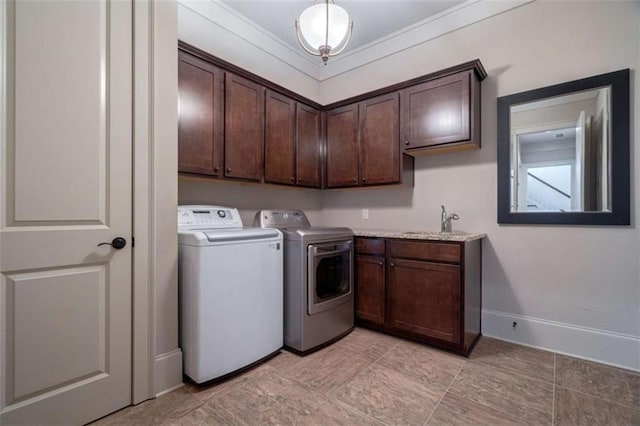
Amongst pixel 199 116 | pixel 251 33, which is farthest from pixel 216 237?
pixel 251 33

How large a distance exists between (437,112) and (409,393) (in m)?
2.16

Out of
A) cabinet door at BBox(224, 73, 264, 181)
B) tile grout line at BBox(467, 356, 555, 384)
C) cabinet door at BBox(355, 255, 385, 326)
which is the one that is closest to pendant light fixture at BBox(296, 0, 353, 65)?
cabinet door at BBox(224, 73, 264, 181)

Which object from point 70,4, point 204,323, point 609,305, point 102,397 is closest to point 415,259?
point 609,305

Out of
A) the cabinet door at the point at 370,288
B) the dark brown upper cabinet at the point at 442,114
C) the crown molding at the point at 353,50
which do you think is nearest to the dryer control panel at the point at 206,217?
the cabinet door at the point at 370,288

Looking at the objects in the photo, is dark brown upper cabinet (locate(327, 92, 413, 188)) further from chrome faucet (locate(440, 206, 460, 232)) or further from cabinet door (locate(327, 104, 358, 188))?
chrome faucet (locate(440, 206, 460, 232))

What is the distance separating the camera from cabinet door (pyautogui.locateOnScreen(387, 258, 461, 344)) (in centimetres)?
219

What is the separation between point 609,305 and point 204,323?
111 inches

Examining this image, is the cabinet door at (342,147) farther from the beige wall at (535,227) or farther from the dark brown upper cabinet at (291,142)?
the beige wall at (535,227)

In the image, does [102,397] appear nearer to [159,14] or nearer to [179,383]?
[179,383]

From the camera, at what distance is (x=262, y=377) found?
1924 mm

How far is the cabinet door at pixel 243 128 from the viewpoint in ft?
7.74

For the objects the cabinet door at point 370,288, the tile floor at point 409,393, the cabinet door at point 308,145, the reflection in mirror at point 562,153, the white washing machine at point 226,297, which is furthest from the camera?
the cabinet door at point 308,145

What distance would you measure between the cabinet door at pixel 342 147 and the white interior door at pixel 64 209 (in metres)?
1.99

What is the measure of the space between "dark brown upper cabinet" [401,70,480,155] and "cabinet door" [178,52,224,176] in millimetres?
1658
